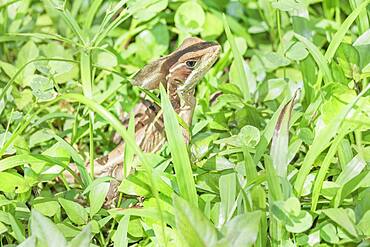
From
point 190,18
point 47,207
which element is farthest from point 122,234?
point 190,18

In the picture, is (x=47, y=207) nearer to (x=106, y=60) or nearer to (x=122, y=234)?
(x=122, y=234)

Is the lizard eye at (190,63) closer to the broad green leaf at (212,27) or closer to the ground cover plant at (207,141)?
the ground cover plant at (207,141)

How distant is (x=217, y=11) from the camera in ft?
10.1

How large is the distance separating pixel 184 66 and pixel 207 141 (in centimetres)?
30

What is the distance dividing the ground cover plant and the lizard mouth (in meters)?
0.08

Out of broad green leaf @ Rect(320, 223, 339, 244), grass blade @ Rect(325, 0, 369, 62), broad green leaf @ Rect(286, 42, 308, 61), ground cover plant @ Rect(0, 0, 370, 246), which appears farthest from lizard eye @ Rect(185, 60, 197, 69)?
broad green leaf @ Rect(320, 223, 339, 244)

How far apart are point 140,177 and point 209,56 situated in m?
0.59

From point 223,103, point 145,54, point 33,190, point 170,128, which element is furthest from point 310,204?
point 145,54

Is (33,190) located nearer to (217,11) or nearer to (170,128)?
(170,128)

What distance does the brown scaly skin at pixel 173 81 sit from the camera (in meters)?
2.44

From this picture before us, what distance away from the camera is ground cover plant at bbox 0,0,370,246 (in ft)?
5.99

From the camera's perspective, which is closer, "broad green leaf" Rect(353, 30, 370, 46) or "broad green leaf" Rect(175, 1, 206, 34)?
"broad green leaf" Rect(353, 30, 370, 46)

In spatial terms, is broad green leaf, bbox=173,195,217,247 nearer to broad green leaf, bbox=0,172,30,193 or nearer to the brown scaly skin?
broad green leaf, bbox=0,172,30,193

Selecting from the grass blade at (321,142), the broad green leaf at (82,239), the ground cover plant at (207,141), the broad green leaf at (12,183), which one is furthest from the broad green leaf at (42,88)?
the grass blade at (321,142)
